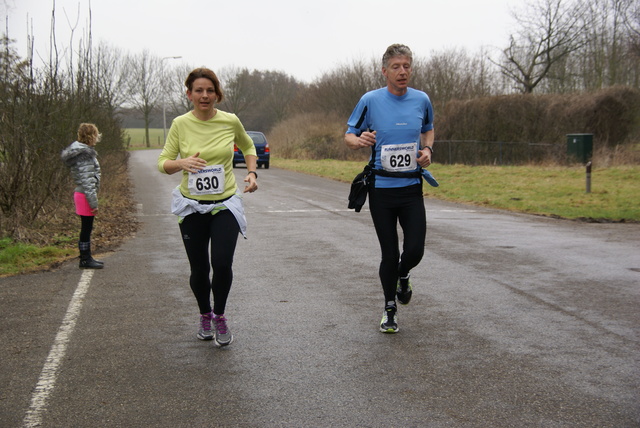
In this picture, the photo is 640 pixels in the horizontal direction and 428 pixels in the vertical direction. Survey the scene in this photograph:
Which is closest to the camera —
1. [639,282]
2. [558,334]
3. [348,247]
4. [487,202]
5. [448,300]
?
[558,334]

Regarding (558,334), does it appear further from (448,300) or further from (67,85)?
(67,85)

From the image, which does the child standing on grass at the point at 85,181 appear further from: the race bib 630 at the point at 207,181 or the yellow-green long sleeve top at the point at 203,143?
the race bib 630 at the point at 207,181

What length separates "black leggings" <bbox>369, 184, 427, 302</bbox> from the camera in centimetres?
521

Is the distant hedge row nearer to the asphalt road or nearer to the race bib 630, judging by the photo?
the asphalt road

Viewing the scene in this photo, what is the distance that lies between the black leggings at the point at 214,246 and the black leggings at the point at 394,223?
3.51 ft

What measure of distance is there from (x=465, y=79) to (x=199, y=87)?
36.7m

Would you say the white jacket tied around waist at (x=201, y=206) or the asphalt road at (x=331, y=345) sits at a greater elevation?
the white jacket tied around waist at (x=201, y=206)

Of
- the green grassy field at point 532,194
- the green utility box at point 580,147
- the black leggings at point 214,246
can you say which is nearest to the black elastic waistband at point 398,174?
the black leggings at point 214,246

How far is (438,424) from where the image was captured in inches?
138

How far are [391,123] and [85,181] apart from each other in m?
4.49

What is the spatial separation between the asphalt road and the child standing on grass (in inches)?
10.0

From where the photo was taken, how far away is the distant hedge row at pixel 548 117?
27.2 m

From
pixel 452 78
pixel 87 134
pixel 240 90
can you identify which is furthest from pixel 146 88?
pixel 87 134

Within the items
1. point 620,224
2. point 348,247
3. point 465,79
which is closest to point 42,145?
Result: point 348,247
